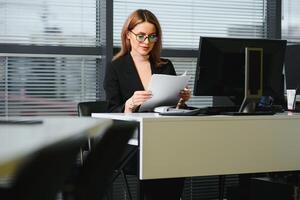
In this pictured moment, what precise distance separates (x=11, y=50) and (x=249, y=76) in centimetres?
183

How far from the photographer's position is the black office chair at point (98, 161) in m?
0.49

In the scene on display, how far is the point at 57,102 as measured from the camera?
3.86 m

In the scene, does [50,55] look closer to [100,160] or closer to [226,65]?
[226,65]

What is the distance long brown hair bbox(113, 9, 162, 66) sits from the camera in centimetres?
290

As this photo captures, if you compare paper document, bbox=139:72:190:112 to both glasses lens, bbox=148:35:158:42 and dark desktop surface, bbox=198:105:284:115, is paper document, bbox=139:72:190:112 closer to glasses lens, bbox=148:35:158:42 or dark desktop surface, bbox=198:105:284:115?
dark desktop surface, bbox=198:105:284:115

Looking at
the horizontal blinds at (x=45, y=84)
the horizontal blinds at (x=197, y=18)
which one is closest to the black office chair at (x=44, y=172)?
the horizontal blinds at (x=45, y=84)

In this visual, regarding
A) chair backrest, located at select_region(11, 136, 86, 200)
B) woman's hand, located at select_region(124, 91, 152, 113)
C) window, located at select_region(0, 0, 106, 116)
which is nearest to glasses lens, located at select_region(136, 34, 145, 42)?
woman's hand, located at select_region(124, 91, 152, 113)

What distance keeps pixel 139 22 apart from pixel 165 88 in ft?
1.92

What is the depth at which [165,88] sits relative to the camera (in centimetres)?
246

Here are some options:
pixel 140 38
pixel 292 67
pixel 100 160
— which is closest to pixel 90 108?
pixel 140 38

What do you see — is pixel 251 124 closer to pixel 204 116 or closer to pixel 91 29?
pixel 204 116

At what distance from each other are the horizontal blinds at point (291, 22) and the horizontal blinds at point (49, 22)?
1769 mm

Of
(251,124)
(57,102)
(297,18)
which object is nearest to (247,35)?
(297,18)

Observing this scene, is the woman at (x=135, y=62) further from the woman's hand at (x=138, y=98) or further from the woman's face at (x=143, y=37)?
the woman's hand at (x=138, y=98)
